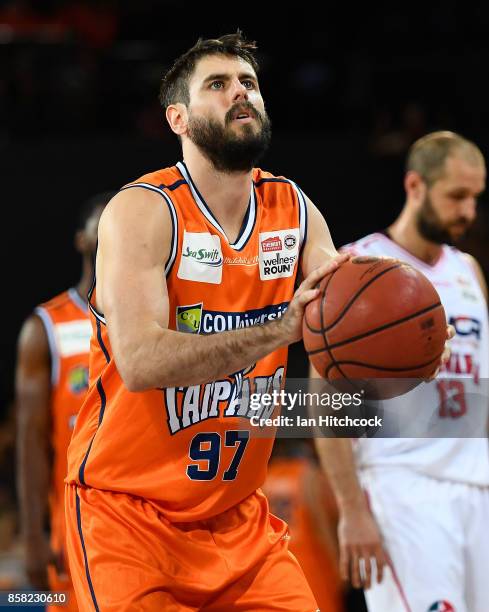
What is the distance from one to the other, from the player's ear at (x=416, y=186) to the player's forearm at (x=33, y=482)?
7.12ft

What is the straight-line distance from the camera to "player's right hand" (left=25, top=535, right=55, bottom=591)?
208 inches

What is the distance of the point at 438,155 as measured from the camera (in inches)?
205

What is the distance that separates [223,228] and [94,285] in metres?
0.46

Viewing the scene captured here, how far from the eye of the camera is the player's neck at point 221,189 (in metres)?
3.59

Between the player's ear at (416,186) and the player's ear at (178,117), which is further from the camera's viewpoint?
the player's ear at (416,186)

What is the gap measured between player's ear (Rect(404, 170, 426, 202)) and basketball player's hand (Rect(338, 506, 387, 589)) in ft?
5.19

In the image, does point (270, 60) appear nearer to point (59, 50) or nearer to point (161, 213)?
point (59, 50)

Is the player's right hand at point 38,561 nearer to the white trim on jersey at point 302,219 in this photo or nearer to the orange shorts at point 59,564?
the orange shorts at point 59,564

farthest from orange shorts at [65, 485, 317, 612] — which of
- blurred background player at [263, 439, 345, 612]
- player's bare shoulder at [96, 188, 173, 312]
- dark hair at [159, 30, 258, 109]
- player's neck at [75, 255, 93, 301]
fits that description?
blurred background player at [263, 439, 345, 612]

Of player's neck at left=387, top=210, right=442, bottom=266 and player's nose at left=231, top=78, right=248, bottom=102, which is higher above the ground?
player's nose at left=231, top=78, right=248, bottom=102

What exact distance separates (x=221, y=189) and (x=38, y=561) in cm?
251

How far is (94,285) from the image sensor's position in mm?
3475

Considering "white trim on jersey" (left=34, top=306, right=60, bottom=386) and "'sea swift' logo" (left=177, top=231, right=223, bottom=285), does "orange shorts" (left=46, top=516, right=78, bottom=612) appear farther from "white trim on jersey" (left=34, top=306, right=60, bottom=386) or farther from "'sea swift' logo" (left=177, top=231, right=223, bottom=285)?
"'sea swift' logo" (left=177, top=231, right=223, bottom=285)

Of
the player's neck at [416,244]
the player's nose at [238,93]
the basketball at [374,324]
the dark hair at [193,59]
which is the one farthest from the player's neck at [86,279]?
the basketball at [374,324]
